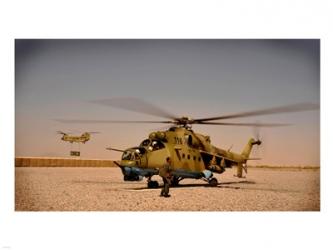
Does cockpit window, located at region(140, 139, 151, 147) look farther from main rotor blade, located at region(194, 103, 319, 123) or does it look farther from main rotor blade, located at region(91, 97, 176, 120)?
main rotor blade, located at region(194, 103, 319, 123)

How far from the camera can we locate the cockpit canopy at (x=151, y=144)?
10.2 meters

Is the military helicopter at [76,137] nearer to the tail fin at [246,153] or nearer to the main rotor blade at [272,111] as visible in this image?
the main rotor blade at [272,111]

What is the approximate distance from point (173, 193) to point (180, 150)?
0.89 metres

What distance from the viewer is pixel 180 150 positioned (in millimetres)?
10555

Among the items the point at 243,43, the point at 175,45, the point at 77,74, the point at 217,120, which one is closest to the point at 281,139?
the point at 217,120

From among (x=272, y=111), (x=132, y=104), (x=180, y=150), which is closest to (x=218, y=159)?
(x=180, y=150)

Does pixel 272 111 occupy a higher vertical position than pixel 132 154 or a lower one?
higher

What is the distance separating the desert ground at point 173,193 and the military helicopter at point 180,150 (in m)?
0.28

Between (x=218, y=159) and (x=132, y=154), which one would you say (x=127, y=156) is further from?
(x=218, y=159)

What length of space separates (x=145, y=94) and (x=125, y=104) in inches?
16.3

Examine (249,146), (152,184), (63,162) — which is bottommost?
(152,184)

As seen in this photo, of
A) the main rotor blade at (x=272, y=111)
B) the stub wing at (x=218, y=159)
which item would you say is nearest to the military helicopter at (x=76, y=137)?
the main rotor blade at (x=272, y=111)
